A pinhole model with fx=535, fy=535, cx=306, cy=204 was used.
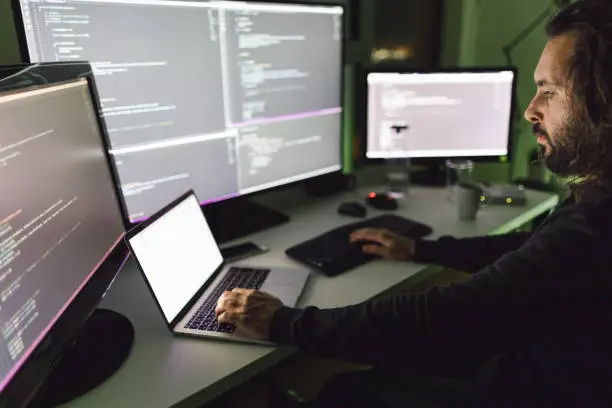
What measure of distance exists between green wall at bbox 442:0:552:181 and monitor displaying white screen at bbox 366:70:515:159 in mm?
422

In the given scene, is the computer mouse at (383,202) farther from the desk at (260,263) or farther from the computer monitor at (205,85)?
the computer monitor at (205,85)

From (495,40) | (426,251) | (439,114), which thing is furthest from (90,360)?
(495,40)

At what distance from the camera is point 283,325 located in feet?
3.20

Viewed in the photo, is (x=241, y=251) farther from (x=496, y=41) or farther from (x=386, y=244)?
(x=496, y=41)

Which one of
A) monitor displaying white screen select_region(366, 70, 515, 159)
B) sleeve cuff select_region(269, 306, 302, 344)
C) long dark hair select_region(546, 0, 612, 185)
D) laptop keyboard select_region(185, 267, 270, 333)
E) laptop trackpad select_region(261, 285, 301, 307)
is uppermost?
long dark hair select_region(546, 0, 612, 185)

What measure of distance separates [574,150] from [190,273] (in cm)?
76

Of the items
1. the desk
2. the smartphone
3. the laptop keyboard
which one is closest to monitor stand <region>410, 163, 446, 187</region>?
the desk

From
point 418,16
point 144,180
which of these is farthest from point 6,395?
point 418,16

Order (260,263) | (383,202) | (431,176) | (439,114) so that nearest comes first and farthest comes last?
(260,263), (383,202), (439,114), (431,176)

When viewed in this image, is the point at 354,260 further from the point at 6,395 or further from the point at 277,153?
the point at 6,395

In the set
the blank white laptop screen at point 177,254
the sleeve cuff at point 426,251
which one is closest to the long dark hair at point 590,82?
the sleeve cuff at point 426,251

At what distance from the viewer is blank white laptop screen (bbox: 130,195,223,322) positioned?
39.4 inches

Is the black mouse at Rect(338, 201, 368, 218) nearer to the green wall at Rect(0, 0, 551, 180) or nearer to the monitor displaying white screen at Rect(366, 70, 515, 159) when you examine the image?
the monitor displaying white screen at Rect(366, 70, 515, 159)

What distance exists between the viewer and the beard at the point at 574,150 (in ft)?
2.86
